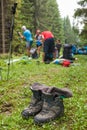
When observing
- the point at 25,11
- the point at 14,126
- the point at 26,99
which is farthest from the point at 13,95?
the point at 25,11

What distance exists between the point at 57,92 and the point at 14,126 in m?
0.81

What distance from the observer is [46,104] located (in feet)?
17.0

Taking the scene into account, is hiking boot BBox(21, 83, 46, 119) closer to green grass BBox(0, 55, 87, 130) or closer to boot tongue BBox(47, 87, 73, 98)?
green grass BBox(0, 55, 87, 130)

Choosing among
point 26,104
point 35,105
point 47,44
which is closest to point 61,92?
point 35,105

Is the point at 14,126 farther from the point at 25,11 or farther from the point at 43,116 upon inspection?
the point at 25,11

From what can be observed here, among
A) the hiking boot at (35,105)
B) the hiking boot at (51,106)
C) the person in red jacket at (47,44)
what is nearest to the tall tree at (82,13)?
the person in red jacket at (47,44)

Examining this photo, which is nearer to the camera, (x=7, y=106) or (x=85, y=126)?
(x=85, y=126)

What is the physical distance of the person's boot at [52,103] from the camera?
5051 millimetres

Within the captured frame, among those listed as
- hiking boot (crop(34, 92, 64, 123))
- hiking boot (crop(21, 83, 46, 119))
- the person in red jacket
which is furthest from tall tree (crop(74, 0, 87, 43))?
hiking boot (crop(34, 92, 64, 123))

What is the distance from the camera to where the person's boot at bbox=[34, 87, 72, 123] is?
5051 millimetres

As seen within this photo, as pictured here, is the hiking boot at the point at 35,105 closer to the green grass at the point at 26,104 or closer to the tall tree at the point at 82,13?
the green grass at the point at 26,104

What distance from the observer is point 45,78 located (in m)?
9.70

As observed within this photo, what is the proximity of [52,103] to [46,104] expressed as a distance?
9 centimetres

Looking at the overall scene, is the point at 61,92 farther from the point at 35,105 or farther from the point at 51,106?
the point at 35,105
